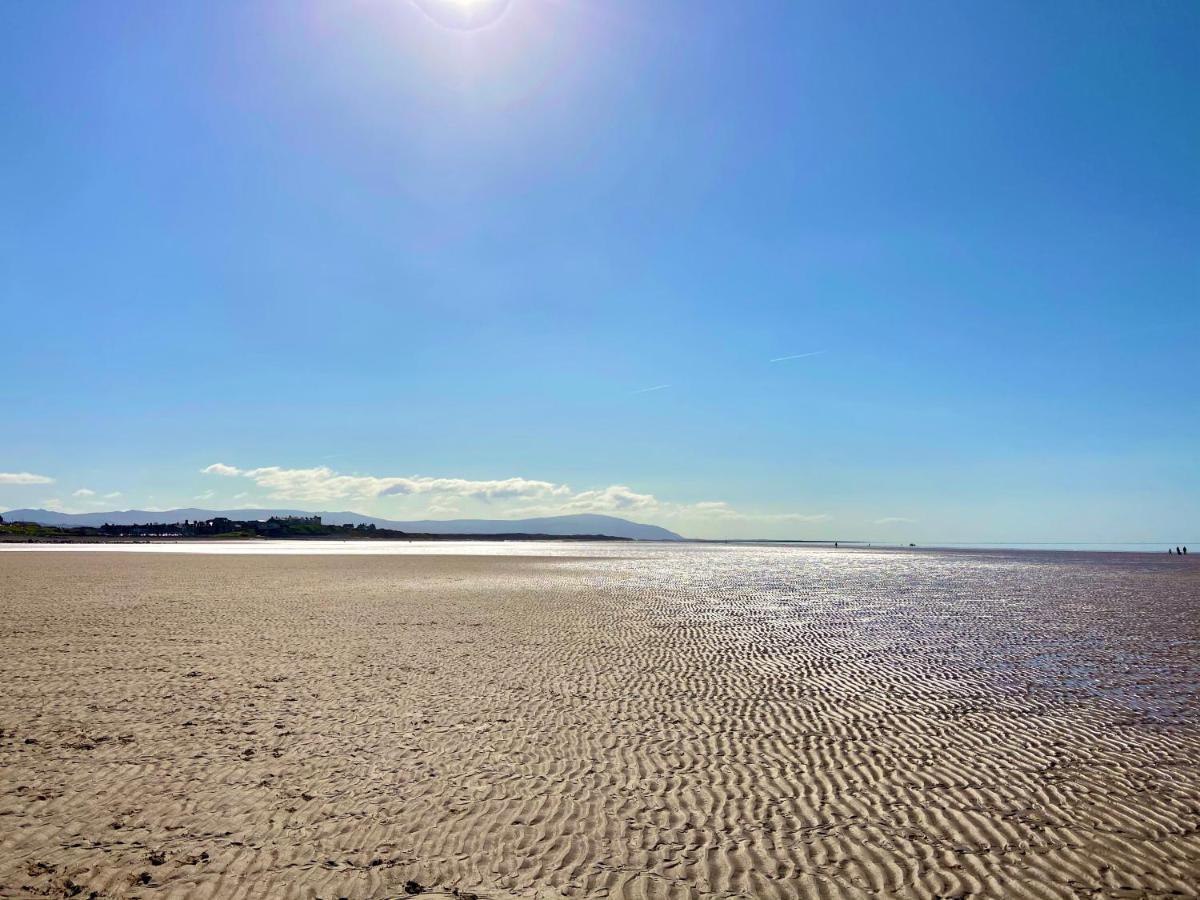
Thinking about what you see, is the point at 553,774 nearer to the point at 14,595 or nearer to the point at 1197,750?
the point at 1197,750

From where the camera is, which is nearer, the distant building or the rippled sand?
the rippled sand

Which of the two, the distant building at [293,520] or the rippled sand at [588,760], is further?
the distant building at [293,520]

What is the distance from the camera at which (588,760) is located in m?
9.02

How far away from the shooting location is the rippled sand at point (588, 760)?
6164 millimetres

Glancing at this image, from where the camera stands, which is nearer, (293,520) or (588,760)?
(588,760)

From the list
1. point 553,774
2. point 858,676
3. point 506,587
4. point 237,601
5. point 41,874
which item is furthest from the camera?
point 506,587

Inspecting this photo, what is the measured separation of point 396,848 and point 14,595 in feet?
91.6

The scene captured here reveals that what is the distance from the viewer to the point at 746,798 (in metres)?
7.82

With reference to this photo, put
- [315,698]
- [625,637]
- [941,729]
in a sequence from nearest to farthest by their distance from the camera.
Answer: [941,729] → [315,698] → [625,637]

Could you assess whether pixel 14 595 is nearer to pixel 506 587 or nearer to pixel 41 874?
pixel 506 587

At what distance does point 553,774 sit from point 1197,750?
9.33 m

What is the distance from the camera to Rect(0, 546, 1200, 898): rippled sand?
6164 mm

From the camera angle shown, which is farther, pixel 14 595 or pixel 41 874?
pixel 14 595

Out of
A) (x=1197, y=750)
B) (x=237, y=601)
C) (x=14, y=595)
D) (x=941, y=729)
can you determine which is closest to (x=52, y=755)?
(x=941, y=729)
